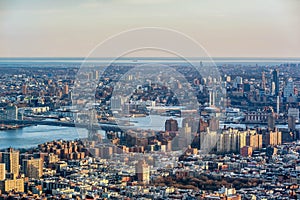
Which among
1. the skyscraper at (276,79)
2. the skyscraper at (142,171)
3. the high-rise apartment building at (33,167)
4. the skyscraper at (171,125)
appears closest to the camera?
the skyscraper at (142,171)

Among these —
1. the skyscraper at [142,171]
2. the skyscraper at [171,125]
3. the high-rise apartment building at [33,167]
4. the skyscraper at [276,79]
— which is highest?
the skyscraper at [276,79]

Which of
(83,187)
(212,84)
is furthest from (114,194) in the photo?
(212,84)

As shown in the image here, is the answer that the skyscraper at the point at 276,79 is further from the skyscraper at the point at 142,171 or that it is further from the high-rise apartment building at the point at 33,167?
the skyscraper at the point at 142,171

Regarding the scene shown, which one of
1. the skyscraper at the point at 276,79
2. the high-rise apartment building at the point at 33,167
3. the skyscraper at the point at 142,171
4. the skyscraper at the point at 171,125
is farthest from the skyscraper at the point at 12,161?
the skyscraper at the point at 276,79

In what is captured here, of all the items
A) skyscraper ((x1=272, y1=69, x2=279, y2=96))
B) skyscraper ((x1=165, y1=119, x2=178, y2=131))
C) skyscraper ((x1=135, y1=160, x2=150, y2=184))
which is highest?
skyscraper ((x1=272, y1=69, x2=279, y2=96))

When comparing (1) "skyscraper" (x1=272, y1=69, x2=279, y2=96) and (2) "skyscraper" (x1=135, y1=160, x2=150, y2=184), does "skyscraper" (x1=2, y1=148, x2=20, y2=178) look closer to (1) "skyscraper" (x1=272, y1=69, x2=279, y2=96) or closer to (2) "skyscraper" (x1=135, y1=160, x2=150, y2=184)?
(2) "skyscraper" (x1=135, y1=160, x2=150, y2=184)

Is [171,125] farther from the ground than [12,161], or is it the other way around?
[171,125]

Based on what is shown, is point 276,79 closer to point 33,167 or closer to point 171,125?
point 171,125

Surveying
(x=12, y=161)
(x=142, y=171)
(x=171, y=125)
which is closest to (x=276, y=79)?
(x=171, y=125)

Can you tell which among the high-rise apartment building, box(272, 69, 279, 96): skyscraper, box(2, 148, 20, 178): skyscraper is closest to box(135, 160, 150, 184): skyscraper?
the high-rise apartment building

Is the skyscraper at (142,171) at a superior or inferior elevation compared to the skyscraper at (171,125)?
inferior

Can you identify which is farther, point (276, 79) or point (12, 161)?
point (276, 79)

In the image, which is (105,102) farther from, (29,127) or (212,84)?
(29,127)

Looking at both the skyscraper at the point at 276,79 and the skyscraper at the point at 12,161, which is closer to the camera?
the skyscraper at the point at 12,161
